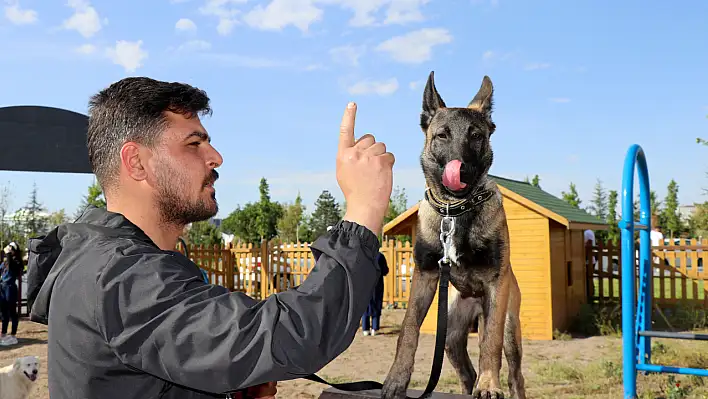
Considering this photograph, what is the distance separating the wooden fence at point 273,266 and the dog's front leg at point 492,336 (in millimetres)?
15620

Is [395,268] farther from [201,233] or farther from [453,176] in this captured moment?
[201,233]

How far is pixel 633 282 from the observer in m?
5.96

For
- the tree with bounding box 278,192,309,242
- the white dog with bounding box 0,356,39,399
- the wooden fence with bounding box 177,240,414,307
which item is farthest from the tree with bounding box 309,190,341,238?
the white dog with bounding box 0,356,39,399

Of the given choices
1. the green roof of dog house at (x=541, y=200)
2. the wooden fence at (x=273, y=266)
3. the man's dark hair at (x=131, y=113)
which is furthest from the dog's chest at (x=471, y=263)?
the wooden fence at (x=273, y=266)

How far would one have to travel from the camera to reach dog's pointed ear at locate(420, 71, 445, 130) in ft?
6.68

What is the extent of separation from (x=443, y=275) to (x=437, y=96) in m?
0.65

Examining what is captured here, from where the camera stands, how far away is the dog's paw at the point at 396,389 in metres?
1.99

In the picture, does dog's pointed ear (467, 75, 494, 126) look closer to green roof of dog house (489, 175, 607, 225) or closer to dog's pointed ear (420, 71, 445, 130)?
dog's pointed ear (420, 71, 445, 130)

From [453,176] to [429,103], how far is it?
333 millimetres

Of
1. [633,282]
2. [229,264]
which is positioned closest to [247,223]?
[229,264]

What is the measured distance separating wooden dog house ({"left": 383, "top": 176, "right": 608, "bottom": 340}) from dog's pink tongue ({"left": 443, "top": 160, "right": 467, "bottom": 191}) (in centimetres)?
970

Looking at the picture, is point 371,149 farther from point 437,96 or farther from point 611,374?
point 611,374

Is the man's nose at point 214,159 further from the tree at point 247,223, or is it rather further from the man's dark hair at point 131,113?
the tree at point 247,223

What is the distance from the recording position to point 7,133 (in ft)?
25.6
